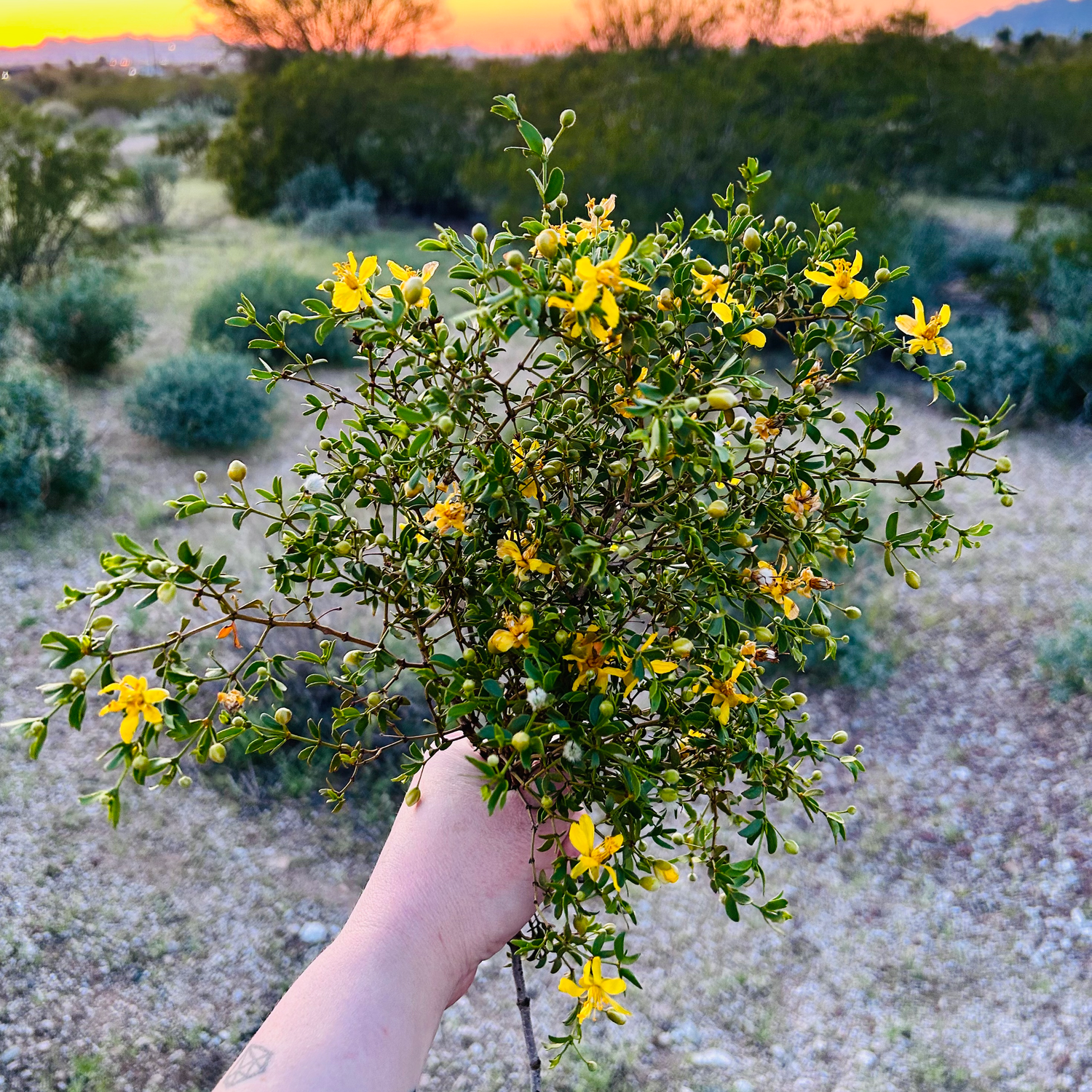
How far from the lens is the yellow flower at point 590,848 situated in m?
1.05

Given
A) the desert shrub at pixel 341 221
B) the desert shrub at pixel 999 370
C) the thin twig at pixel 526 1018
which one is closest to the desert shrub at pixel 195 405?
the thin twig at pixel 526 1018

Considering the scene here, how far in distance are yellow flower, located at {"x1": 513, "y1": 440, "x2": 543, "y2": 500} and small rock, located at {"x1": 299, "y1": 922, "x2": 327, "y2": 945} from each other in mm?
2171

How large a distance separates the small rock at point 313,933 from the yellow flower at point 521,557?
6.99 feet

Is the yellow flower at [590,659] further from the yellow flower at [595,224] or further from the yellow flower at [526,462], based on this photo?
the yellow flower at [595,224]

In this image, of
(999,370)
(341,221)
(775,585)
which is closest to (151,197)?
(341,221)

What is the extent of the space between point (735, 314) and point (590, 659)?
0.48m

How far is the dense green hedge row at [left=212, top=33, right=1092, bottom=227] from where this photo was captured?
9711 millimetres

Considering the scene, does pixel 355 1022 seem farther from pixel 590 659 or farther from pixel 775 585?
pixel 775 585

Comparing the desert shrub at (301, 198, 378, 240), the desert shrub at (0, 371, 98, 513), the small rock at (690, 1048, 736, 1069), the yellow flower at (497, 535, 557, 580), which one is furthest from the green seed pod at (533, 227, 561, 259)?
the desert shrub at (301, 198, 378, 240)

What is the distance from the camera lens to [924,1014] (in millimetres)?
2711

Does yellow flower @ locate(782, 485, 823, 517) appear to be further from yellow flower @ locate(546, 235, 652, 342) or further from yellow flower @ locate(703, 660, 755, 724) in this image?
yellow flower @ locate(546, 235, 652, 342)

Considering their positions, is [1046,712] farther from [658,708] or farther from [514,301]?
[514,301]

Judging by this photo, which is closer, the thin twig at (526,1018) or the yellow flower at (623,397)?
the yellow flower at (623,397)

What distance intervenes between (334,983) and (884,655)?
11.8 feet
